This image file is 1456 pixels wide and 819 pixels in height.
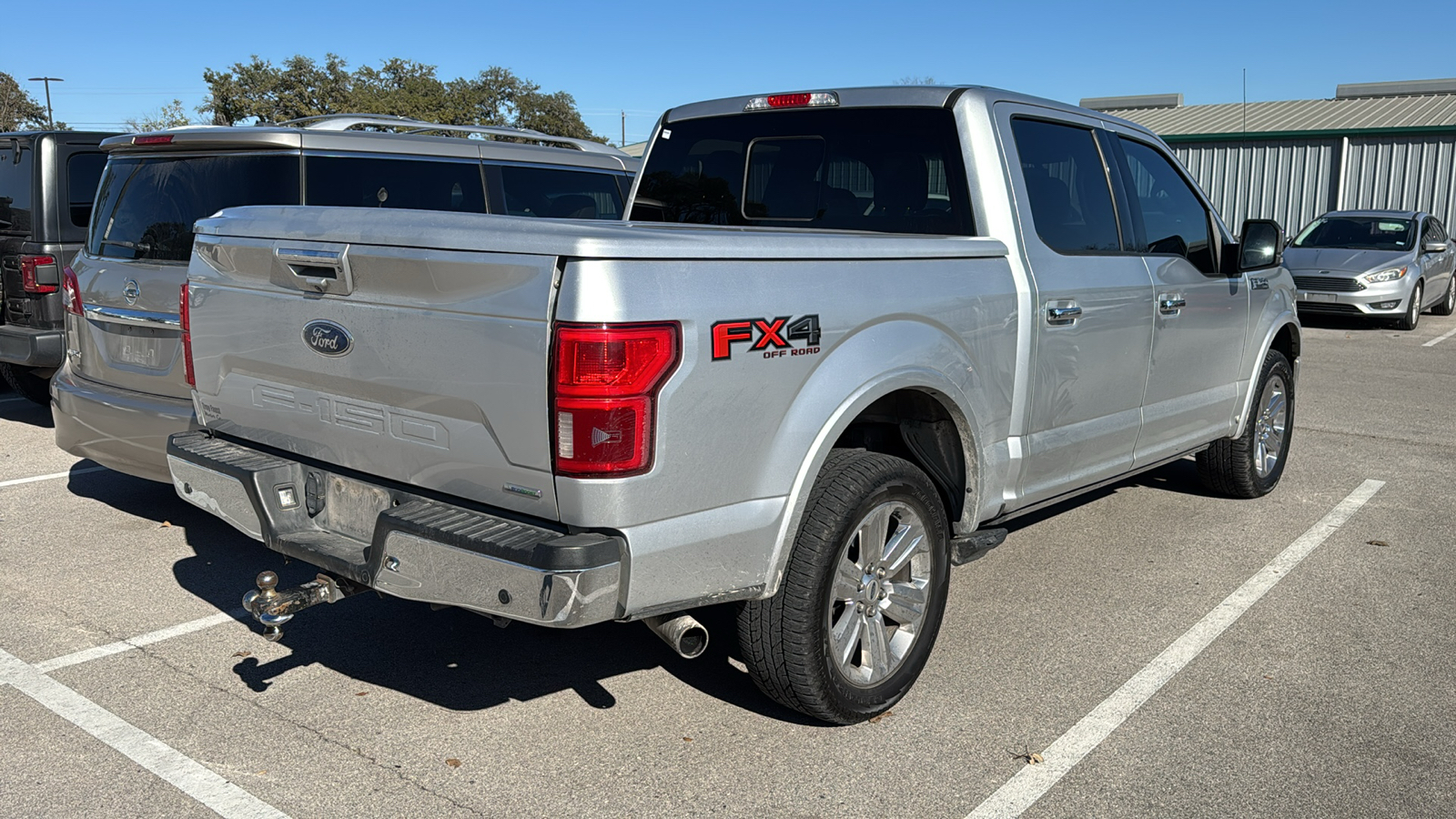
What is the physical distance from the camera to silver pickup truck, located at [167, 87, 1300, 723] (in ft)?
9.47

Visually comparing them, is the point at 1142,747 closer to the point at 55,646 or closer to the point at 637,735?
the point at 637,735

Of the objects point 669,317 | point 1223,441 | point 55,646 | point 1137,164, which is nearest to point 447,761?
point 669,317

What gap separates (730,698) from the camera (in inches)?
154

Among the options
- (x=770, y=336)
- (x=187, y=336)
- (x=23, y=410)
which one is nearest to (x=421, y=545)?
(x=770, y=336)

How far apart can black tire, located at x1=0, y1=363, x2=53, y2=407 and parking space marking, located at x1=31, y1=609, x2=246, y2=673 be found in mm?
4701

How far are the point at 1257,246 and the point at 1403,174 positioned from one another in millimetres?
22090

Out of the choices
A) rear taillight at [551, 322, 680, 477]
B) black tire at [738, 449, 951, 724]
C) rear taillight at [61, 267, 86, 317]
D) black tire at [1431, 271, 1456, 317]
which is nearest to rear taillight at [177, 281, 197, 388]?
rear taillight at [61, 267, 86, 317]

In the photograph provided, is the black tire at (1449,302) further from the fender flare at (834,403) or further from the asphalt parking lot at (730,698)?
the fender flare at (834,403)

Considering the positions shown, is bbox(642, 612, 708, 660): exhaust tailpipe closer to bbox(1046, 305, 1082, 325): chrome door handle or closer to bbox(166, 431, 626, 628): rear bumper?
bbox(166, 431, 626, 628): rear bumper

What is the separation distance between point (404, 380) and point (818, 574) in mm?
1266

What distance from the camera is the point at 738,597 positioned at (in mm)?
3234

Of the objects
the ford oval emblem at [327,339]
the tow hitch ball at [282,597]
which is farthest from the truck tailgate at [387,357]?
the tow hitch ball at [282,597]

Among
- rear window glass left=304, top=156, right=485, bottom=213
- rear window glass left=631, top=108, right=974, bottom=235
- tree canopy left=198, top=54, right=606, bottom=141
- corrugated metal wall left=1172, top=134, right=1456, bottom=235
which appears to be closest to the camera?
rear window glass left=631, top=108, right=974, bottom=235

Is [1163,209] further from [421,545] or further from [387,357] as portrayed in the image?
[421,545]
